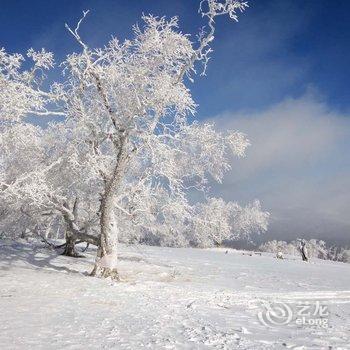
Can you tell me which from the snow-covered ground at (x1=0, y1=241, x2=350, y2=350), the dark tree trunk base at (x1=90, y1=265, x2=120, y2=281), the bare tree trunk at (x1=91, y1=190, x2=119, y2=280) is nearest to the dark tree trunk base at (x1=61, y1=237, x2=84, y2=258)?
the snow-covered ground at (x1=0, y1=241, x2=350, y2=350)

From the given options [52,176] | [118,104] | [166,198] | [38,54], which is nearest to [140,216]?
[166,198]

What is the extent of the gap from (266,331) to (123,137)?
10.1m

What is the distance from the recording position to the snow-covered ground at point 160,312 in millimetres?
7254

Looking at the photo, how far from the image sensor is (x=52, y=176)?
18.5m

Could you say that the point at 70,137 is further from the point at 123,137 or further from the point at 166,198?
the point at 166,198

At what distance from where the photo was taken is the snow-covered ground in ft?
23.8

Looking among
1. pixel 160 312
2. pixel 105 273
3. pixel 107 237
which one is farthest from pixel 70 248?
pixel 160 312

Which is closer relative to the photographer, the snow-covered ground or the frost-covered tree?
the snow-covered ground

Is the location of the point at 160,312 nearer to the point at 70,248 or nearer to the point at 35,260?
the point at 35,260

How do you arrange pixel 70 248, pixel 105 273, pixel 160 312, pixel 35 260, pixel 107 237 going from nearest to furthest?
pixel 160 312 → pixel 105 273 → pixel 107 237 → pixel 35 260 → pixel 70 248

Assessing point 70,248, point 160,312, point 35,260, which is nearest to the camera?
point 160,312

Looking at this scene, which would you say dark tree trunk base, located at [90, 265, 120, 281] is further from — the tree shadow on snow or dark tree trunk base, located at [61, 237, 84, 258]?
dark tree trunk base, located at [61, 237, 84, 258]

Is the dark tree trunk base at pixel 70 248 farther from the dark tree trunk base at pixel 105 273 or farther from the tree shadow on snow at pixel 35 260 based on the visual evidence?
the dark tree trunk base at pixel 105 273

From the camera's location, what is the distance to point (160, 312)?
397 inches
